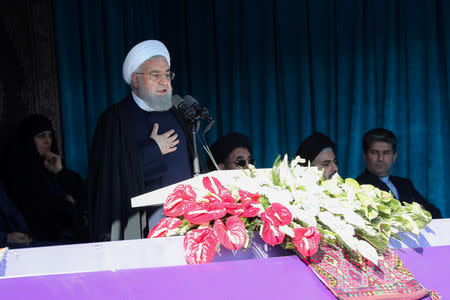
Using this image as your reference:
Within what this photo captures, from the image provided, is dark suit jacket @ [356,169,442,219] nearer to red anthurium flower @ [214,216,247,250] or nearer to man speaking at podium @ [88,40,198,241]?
man speaking at podium @ [88,40,198,241]

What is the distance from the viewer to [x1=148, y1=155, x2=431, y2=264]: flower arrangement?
1377 millimetres

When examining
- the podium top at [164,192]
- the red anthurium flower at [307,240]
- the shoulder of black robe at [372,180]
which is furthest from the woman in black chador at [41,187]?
the red anthurium flower at [307,240]

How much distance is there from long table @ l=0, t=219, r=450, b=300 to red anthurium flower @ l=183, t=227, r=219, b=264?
0.02m

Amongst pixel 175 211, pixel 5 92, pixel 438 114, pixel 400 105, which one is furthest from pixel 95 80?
pixel 175 211

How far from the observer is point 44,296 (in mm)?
1249

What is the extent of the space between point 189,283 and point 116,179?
1591 mm

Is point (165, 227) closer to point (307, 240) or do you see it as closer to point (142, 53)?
point (307, 240)

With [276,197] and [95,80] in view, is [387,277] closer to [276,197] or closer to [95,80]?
[276,197]

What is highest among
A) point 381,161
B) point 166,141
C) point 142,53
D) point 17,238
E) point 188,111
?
point 142,53

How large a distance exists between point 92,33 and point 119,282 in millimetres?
3719

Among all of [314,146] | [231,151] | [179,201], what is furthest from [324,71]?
[179,201]

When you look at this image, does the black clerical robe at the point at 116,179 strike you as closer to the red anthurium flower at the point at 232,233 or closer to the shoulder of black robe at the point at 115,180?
the shoulder of black robe at the point at 115,180

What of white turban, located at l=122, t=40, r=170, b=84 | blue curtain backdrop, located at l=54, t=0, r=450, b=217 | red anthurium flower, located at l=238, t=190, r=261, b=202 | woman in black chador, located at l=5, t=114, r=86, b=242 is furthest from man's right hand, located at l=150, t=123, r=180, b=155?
blue curtain backdrop, located at l=54, t=0, r=450, b=217

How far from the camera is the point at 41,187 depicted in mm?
4160
